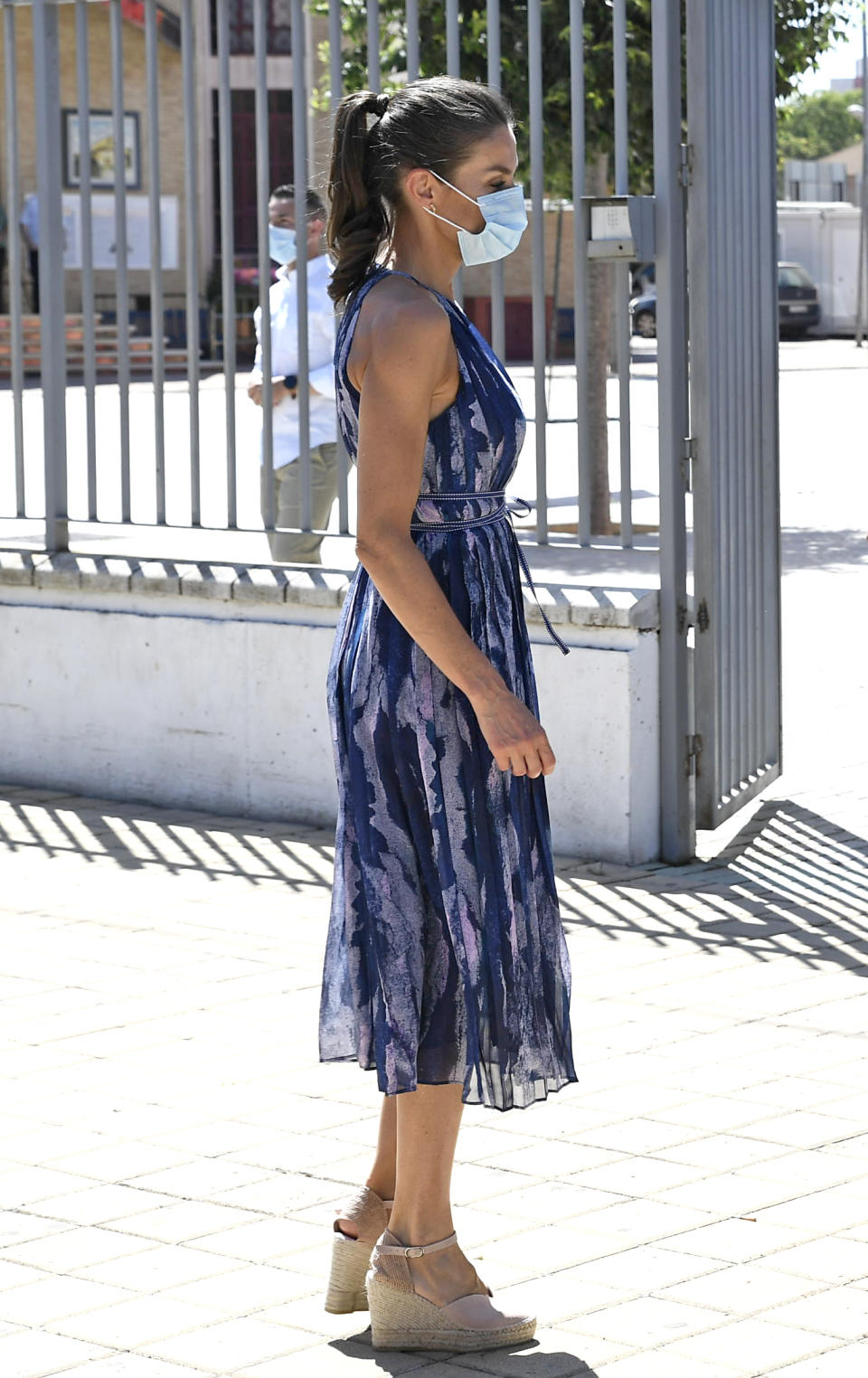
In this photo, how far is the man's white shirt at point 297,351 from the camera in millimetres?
7605

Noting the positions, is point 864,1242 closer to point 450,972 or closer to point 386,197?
point 450,972

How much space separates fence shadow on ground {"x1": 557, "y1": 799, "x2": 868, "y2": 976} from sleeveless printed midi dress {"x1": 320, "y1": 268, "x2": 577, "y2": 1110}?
2.28 metres

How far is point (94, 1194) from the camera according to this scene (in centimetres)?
415

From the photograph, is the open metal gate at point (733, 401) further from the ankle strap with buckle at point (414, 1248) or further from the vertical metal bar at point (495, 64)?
the ankle strap with buckle at point (414, 1248)

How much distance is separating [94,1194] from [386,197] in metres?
1.93

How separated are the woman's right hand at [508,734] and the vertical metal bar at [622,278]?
314 centimetres

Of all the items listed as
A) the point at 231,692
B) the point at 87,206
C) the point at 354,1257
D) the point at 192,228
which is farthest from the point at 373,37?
the point at 354,1257

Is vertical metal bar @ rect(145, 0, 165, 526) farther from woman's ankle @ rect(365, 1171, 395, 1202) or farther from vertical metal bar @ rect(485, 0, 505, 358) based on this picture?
woman's ankle @ rect(365, 1171, 395, 1202)

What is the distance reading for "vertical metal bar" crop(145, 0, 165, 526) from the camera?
7.32m

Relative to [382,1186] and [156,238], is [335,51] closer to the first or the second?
[156,238]

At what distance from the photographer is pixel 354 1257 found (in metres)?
3.55

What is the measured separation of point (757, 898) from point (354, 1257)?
2.81 metres

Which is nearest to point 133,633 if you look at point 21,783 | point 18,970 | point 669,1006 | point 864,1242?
point 21,783

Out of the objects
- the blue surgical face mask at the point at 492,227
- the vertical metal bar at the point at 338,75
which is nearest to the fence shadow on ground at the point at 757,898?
the vertical metal bar at the point at 338,75
